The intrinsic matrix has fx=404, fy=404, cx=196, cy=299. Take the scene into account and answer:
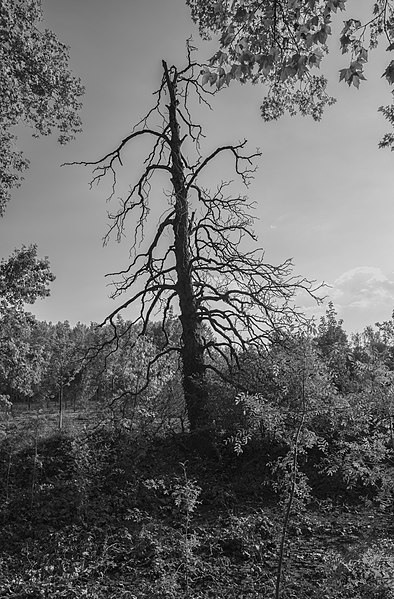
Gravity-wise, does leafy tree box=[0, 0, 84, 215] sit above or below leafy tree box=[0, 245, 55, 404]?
above

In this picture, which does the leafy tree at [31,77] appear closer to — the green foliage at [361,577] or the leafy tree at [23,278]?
the leafy tree at [23,278]

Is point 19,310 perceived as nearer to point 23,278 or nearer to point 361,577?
point 23,278

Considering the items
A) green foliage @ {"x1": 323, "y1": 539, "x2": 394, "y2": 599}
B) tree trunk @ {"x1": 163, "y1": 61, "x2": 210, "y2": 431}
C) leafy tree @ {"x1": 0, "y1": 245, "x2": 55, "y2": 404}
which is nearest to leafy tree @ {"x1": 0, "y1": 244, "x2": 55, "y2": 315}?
leafy tree @ {"x1": 0, "y1": 245, "x2": 55, "y2": 404}

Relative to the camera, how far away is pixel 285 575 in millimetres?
3994

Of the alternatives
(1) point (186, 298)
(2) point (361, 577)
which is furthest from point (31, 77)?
(2) point (361, 577)

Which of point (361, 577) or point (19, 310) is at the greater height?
point (19, 310)

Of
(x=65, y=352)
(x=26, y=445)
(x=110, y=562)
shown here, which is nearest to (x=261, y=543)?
(x=110, y=562)

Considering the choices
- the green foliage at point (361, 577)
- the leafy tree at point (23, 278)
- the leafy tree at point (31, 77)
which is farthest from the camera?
the leafy tree at point (23, 278)

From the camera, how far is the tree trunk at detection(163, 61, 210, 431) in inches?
326

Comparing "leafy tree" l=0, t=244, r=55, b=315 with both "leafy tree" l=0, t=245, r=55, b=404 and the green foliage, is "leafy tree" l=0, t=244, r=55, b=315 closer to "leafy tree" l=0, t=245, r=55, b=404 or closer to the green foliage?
"leafy tree" l=0, t=245, r=55, b=404

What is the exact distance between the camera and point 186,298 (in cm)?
931

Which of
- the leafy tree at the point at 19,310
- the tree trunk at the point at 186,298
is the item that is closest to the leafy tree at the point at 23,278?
the leafy tree at the point at 19,310

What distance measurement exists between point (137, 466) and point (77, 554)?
274cm

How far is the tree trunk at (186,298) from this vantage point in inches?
326
